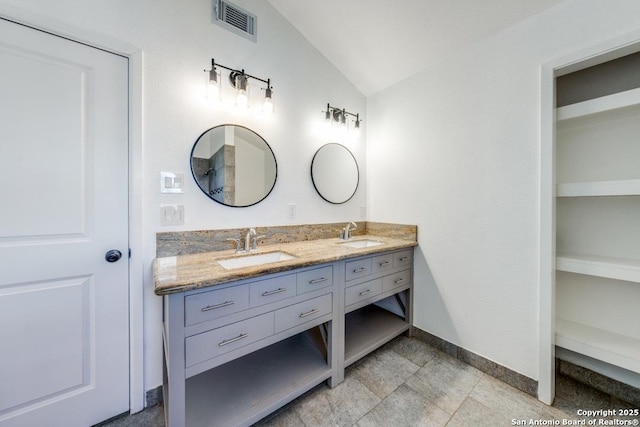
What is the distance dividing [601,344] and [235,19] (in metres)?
3.09

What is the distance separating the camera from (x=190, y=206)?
1.53 meters

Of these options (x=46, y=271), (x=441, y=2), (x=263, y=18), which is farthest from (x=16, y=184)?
(x=441, y=2)

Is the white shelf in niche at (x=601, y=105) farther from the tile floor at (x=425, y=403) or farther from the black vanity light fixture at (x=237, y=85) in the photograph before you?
the black vanity light fixture at (x=237, y=85)

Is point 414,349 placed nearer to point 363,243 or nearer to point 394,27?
point 363,243

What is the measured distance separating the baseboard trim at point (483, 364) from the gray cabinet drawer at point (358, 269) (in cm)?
89

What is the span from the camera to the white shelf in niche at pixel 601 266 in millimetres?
1209

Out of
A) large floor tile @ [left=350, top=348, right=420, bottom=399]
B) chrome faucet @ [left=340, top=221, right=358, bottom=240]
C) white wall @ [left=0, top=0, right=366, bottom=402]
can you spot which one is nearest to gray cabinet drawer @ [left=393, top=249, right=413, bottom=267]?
chrome faucet @ [left=340, top=221, right=358, bottom=240]

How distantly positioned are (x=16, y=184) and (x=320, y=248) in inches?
63.7

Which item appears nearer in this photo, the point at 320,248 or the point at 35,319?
the point at 35,319

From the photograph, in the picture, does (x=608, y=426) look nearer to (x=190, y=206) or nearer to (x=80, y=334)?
(x=190, y=206)

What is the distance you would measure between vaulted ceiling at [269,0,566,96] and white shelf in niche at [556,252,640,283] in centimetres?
150

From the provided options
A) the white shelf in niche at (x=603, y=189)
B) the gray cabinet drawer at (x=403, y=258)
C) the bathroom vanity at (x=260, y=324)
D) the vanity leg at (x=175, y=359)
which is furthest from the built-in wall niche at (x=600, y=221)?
the vanity leg at (x=175, y=359)

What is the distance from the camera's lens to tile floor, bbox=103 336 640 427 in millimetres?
1285

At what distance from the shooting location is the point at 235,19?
5.48 feet
